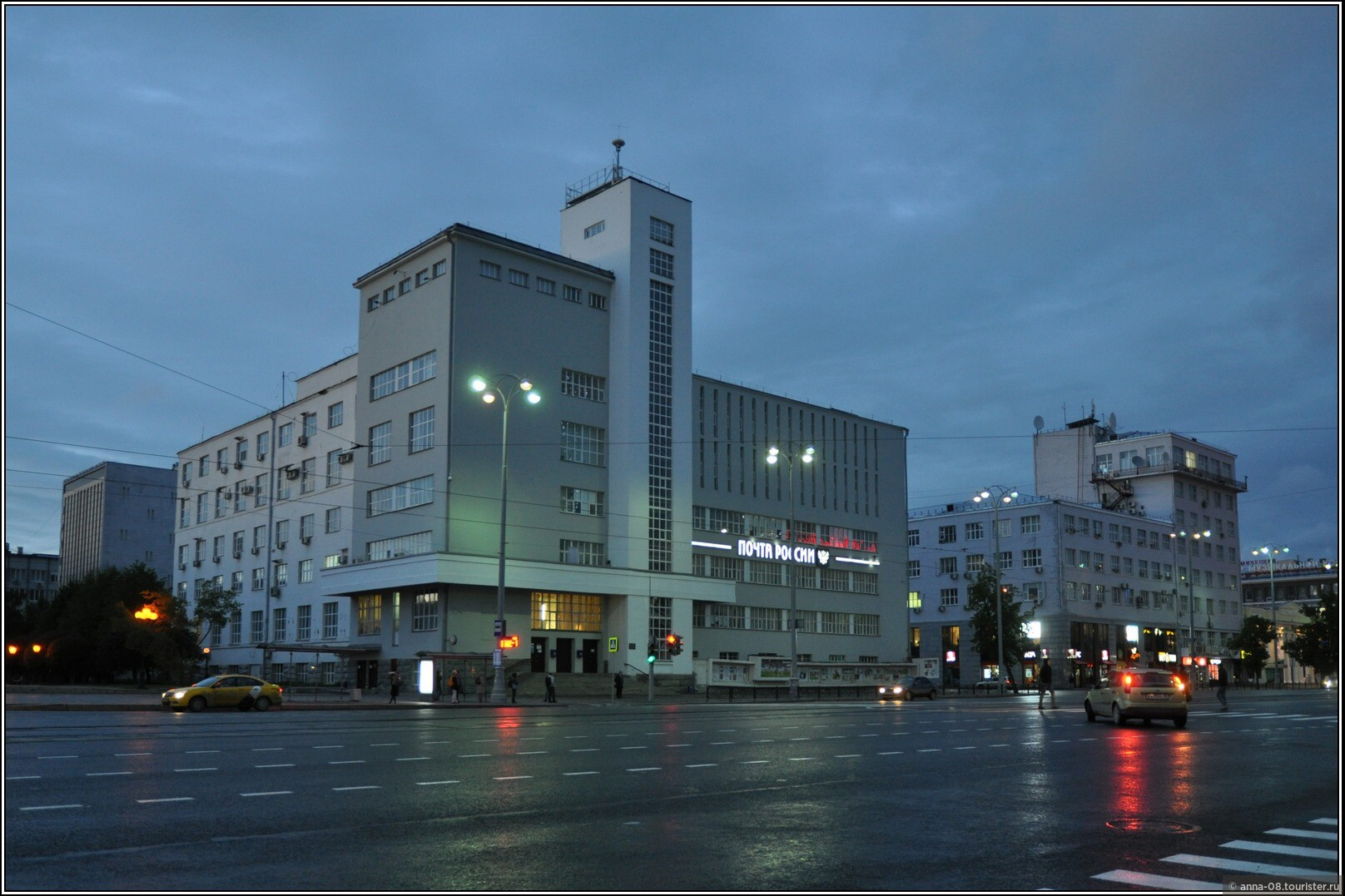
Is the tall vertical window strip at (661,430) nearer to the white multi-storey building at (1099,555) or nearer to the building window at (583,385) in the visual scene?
the building window at (583,385)

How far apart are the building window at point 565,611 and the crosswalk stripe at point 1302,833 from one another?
54069mm

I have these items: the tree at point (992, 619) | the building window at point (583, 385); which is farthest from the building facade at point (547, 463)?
the tree at point (992, 619)

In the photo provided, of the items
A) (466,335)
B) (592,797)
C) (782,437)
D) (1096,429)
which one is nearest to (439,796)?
(592,797)

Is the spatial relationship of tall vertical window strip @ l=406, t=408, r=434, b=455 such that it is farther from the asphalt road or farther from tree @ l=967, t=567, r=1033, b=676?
tree @ l=967, t=567, r=1033, b=676

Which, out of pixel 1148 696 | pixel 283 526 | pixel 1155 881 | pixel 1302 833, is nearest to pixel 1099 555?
pixel 283 526

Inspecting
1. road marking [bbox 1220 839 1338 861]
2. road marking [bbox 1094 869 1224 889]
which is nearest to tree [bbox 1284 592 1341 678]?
road marking [bbox 1220 839 1338 861]

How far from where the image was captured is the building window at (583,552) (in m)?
65.6

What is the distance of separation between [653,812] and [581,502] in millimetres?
54774

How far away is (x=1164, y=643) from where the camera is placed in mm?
107375

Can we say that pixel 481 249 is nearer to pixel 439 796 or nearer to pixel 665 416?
pixel 665 416

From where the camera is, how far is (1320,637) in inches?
2702

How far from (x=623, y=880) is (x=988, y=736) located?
60.1ft

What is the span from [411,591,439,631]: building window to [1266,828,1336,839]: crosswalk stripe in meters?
52.8

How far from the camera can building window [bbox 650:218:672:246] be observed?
71.4 metres
